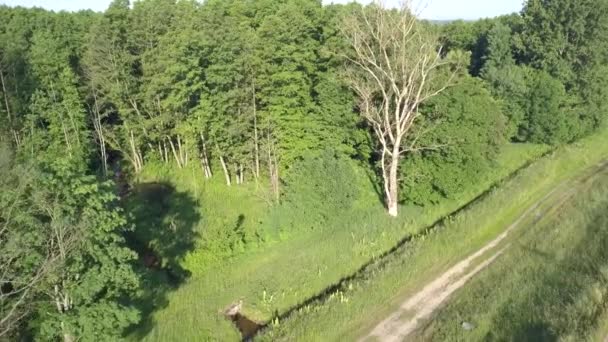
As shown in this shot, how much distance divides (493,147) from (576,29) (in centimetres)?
1756

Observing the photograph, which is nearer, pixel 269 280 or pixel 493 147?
pixel 269 280

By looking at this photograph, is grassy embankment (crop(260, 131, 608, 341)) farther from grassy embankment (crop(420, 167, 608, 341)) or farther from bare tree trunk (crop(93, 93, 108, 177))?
bare tree trunk (crop(93, 93, 108, 177))

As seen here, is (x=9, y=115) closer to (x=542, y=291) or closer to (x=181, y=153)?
(x=181, y=153)

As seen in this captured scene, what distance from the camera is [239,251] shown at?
25.9m

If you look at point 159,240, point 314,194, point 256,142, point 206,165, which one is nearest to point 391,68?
point 314,194

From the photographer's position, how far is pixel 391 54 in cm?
3108

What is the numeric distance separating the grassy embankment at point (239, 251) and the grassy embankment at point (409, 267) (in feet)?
5.50

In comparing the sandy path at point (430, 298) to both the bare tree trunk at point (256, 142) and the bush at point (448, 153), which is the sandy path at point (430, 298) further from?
the bare tree trunk at point (256, 142)

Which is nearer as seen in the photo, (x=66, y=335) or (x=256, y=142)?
(x=66, y=335)

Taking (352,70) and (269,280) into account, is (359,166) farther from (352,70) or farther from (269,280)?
(269,280)

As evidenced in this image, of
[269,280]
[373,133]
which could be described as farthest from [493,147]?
[269,280]

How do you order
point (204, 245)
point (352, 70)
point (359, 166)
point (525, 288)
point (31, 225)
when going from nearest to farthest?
1. point (31, 225)
2. point (525, 288)
3. point (204, 245)
4. point (352, 70)
5. point (359, 166)

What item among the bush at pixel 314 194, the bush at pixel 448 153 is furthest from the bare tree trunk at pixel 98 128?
the bush at pixel 448 153

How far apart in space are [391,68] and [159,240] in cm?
1679
